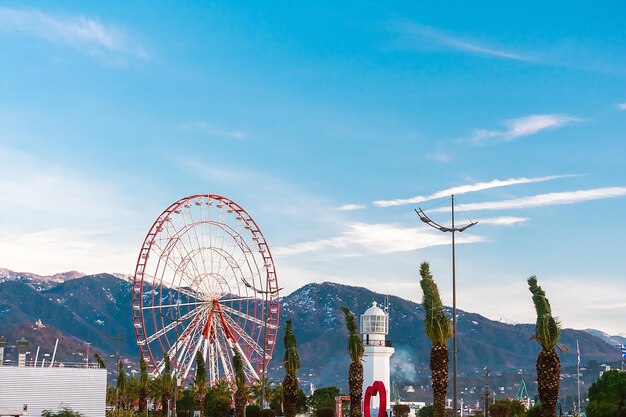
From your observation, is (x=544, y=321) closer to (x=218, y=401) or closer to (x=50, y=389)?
(x=50, y=389)

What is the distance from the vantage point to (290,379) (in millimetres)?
69312

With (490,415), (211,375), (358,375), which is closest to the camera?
(358,375)

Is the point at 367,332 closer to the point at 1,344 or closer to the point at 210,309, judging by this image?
the point at 210,309

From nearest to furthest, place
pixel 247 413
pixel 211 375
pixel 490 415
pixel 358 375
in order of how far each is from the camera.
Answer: pixel 358 375 < pixel 490 415 < pixel 247 413 < pixel 211 375

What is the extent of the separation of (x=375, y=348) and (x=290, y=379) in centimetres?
4607

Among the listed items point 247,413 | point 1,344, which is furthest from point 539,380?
point 1,344

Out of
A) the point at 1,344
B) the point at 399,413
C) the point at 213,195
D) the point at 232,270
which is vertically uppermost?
the point at 213,195

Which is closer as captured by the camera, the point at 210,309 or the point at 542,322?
the point at 542,322

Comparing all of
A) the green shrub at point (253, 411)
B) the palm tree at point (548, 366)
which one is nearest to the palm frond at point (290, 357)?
the green shrub at point (253, 411)

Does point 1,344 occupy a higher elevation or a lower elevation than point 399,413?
higher

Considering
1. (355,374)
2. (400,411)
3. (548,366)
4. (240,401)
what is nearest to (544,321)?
(548,366)

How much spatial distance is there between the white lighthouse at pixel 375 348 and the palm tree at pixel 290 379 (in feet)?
137

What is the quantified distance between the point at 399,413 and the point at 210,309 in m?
24.4

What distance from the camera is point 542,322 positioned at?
1882 inches
